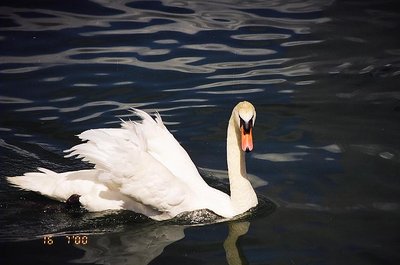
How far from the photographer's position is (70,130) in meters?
11.7

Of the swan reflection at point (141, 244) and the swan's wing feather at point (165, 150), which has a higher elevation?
the swan's wing feather at point (165, 150)

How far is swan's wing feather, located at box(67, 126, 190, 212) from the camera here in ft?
27.8

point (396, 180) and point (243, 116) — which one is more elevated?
point (243, 116)

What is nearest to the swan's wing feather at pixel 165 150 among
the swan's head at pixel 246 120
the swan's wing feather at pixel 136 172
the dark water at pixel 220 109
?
the swan's wing feather at pixel 136 172

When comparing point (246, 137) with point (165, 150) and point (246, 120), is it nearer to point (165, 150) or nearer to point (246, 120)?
point (246, 120)

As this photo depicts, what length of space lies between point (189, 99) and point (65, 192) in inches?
181

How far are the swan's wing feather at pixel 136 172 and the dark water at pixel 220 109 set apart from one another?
35cm

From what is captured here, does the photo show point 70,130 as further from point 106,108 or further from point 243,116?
point 243,116

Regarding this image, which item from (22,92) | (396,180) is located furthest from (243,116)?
(22,92)
